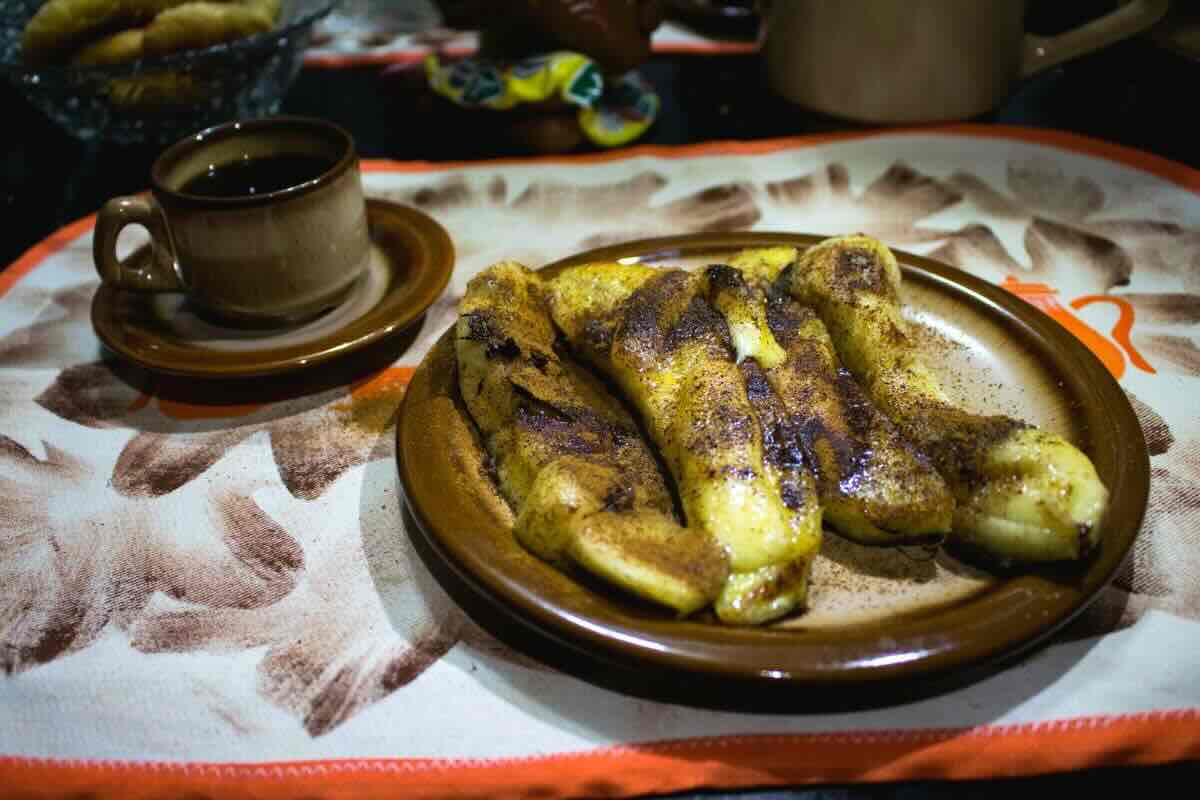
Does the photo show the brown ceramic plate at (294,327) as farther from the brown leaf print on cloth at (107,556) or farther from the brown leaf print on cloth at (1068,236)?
the brown leaf print on cloth at (1068,236)

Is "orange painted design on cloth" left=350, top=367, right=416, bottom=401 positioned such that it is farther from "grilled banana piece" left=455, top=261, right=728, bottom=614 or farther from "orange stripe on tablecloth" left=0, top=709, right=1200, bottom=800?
"orange stripe on tablecloth" left=0, top=709, right=1200, bottom=800

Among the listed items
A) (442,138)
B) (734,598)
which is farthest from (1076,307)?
(442,138)

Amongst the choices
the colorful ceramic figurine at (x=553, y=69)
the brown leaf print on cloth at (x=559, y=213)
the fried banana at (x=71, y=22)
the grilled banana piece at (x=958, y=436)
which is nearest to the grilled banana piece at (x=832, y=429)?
the grilled banana piece at (x=958, y=436)

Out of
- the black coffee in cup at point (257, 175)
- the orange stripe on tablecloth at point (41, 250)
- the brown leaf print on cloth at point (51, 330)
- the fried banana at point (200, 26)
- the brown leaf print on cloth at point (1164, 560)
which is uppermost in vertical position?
the fried banana at point (200, 26)

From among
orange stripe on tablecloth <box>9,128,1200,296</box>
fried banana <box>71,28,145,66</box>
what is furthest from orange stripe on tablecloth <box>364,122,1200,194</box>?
fried banana <box>71,28,145,66</box>

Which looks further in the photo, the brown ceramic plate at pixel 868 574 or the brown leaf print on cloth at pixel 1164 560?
the brown leaf print on cloth at pixel 1164 560

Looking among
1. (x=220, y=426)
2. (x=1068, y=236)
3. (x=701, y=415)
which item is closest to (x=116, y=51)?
(x=220, y=426)
